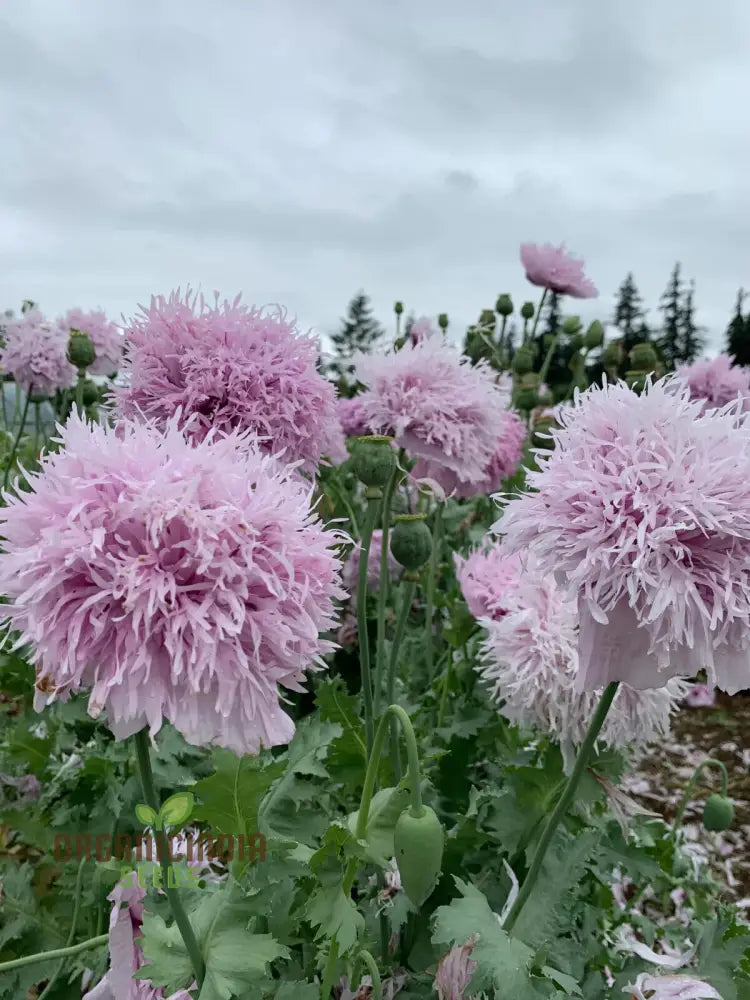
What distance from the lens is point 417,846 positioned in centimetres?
106

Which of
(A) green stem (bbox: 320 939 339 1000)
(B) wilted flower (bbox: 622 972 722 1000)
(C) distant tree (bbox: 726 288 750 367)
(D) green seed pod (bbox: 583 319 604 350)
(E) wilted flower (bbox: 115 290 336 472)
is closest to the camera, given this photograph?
(A) green stem (bbox: 320 939 339 1000)

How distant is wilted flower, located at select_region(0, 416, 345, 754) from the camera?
0.86 m

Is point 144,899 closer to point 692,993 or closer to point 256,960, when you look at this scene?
point 256,960

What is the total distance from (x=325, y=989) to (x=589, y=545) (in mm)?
808

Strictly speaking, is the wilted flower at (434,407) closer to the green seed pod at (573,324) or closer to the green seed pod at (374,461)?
the green seed pod at (374,461)

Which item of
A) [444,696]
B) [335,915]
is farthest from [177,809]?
[444,696]

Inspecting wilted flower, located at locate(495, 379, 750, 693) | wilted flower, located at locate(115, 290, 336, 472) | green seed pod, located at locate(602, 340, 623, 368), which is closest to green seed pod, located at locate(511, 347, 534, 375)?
green seed pod, located at locate(602, 340, 623, 368)

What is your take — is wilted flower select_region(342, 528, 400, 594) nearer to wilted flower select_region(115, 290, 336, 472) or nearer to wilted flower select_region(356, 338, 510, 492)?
wilted flower select_region(356, 338, 510, 492)

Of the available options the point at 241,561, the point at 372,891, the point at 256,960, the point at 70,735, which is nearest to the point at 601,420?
the point at 241,561

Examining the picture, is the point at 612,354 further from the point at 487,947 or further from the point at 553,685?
the point at 487,947

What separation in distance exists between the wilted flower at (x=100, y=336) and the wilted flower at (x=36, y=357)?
4.2 inches

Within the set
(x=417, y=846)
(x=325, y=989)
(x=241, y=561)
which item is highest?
(x=241, y=561)

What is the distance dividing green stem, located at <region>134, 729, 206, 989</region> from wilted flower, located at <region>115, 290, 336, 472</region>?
29.5 inches

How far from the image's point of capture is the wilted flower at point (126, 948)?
1226 millimetres
